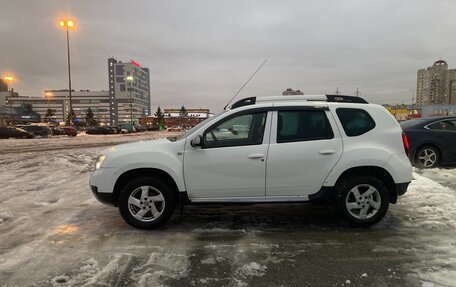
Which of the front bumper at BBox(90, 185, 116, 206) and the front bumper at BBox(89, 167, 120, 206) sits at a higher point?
the front bumper at BBox(89, 167, 120, 206)

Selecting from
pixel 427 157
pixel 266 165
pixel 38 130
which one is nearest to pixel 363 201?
pixel 266 165

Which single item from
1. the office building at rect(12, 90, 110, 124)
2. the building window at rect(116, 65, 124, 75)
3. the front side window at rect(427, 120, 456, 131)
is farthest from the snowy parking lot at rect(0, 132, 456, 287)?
the office building at rect(12, 90, 110, 124)

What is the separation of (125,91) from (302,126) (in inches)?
6311

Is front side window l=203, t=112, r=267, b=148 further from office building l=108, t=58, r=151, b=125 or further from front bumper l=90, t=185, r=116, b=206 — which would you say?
office building l=108, t=58, r=151, b=125

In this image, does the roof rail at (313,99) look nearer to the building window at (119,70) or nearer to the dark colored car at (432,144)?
Answer: the dark colored car at (432,144)

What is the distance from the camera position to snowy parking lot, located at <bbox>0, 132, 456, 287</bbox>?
3.60m

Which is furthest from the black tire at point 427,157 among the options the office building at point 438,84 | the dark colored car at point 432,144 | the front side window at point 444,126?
the office building at point 438,84

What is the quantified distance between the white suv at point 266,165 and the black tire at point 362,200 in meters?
0.01

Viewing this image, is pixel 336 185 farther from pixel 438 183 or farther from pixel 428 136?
pixel 428 136

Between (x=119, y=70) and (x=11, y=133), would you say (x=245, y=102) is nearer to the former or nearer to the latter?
(x=11, y=133)

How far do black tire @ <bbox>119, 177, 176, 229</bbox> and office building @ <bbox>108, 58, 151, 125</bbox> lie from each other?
145478 millimetres

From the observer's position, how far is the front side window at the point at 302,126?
196 inches

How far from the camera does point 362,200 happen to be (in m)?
5.01

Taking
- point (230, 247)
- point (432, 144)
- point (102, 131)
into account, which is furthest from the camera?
point (102, 131)
